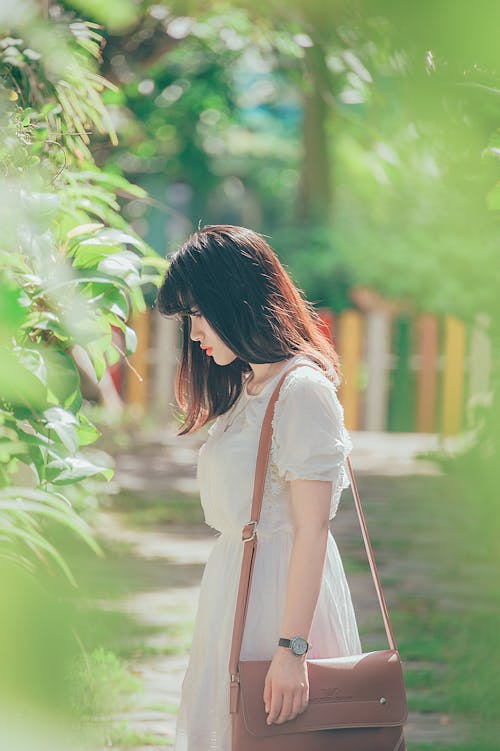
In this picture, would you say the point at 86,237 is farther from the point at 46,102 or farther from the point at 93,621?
the point at 93,621

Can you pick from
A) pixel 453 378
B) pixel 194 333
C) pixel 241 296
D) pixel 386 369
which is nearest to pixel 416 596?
pixel 194 333

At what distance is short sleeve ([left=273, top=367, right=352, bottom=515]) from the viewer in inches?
76.3

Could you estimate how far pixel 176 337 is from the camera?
13.7 m

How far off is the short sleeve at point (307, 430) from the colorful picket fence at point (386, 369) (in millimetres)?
10811

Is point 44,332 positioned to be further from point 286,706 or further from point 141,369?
point 141,369

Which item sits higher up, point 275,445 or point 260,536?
point 275,445

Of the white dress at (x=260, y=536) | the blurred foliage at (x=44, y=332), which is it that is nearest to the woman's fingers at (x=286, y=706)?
the white dress at (x=260, y=536)

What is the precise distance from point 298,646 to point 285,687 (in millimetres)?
72

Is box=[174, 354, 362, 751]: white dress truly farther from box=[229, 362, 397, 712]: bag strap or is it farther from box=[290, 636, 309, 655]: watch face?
box=[290, 636, 309, 655]: watch face

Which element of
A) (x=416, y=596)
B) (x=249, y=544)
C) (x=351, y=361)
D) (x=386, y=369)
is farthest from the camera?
(x=386, y=369)

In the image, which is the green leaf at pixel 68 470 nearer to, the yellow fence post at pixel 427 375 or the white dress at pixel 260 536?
the white dress at pixel 260 536

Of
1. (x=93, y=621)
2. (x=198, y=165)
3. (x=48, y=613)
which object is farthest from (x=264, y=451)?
(x=198, y=165)

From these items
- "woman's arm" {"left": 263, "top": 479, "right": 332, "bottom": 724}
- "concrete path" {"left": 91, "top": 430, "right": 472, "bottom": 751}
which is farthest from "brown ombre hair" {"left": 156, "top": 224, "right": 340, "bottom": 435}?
"concrete path" {"left": 91, "top": 430, "right": 472, "bottom": 751}

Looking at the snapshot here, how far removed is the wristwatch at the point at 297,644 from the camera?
188cm
